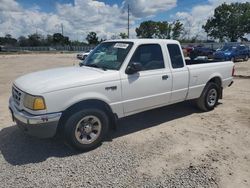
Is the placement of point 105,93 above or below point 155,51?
below

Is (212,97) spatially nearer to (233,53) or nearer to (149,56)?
(149,56)

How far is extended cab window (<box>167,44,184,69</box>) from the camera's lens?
5.60m

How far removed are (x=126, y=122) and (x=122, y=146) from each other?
1.30m

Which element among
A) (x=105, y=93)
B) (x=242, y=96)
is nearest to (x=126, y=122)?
(x=105, y=93)

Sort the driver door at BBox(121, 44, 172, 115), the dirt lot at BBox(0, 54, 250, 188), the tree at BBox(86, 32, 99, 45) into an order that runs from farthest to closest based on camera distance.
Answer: the tree at BBox(86, 32, 99, 45) → the driver door at BBox(121, 44, 172, 115) → the dirt lot at BBox(0, 54, 250, 188)

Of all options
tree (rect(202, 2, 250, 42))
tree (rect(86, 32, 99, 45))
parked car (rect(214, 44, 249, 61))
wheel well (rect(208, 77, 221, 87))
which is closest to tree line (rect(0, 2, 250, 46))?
tree (rect(202, 2, 250, 42))

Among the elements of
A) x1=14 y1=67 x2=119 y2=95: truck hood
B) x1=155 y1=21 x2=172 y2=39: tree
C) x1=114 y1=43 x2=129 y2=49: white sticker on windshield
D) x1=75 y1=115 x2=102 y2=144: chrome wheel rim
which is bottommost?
x1=75 y1=115 x2=102 y2=144: chrome wheel rim

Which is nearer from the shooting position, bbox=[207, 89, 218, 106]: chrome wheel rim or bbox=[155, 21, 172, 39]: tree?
bbox=[207, 89, 218, 106]: chrome wheel rim

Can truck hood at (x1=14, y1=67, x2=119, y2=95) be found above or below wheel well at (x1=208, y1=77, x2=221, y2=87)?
above

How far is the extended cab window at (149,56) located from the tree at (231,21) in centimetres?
7467

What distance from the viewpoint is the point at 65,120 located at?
4258 millimetres

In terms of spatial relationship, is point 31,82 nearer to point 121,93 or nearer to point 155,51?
point 121,93

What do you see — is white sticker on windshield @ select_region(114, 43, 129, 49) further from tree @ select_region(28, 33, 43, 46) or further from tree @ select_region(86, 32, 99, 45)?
tree @ select_region(28, 33, 43, 46)

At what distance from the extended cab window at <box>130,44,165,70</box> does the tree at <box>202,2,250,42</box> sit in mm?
74672
